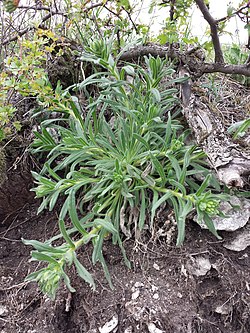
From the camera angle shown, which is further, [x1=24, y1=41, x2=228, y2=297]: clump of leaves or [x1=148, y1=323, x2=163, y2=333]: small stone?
[x1=24, y1=41, x2=228, y2=297]: clump of leaves

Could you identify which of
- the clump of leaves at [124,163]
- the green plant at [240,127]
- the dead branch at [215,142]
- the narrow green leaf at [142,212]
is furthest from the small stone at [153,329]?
the green plant at [240,127]

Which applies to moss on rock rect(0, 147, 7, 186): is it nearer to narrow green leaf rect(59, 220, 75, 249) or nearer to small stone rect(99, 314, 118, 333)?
narrow green leaf rect(59, 220, 75, 249)

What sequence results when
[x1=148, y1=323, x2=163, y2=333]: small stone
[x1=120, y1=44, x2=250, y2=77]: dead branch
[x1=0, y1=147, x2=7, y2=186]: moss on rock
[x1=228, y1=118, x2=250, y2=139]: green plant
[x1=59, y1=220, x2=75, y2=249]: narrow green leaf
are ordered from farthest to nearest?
[x1=120, y1=44, x2=250, y2=77]: dead branch, [x1=0, y1=147, x2=7, y2=186]: moss on rock, [x1=228, y1=118, x2=250, y2=139]: green plant, [x1=148, y1=323, x2=163, y2=333]: small stone, [x1=59, y1=220, x2=75, y2=249]: narrow green leaf

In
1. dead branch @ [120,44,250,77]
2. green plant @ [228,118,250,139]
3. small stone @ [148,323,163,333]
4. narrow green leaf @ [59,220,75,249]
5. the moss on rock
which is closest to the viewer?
narrow green leaf @ [59,220,75,249]

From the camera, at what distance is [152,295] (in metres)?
1.51

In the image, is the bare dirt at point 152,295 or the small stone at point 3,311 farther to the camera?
the small stone at point 3,311

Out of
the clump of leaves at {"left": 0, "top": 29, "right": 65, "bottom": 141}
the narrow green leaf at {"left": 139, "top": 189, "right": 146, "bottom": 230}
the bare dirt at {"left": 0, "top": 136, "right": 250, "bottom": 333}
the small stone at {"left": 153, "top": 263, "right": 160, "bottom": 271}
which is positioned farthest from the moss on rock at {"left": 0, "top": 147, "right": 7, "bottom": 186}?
the small stone at {"left": 153, "top": 263, "right": 160, "bottom": 271}

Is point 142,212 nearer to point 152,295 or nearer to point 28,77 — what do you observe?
point 152,295

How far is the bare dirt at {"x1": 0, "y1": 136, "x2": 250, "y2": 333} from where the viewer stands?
1478mm

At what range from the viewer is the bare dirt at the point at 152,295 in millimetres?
1478

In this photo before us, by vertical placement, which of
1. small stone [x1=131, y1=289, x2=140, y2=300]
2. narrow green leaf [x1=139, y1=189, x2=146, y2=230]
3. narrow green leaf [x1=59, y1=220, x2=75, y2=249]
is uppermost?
narrow green leaf [x1=59, y1=220, x2=75, y2=249]

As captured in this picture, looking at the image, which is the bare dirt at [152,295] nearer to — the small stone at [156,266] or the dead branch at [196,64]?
the small stone at [156,266]

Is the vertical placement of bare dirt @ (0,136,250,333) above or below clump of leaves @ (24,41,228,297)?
below

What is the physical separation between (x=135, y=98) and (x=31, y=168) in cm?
66
